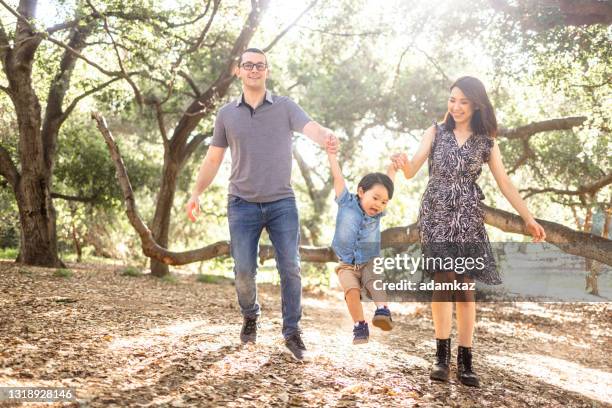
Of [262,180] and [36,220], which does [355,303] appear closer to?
[262,180]

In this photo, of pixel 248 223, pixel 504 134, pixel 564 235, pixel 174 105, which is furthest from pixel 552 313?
pixel 248 223

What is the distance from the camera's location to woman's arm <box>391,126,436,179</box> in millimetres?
4238

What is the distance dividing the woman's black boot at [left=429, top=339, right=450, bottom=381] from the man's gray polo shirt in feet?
5.33

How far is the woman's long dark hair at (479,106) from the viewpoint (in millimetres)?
4297

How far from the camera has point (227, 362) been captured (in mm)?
4617

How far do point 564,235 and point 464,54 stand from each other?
4.76 meters

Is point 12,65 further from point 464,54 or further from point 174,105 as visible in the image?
point 464,54

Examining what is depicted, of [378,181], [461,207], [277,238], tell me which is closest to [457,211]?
[461,207]

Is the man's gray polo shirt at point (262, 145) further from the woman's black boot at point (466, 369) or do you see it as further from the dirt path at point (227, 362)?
the woman's black boot at point (466, 369)

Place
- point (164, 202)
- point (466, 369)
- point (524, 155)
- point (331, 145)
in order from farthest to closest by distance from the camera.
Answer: point (164, 202)
point (524, 155)
point (466, 369)
point (331, 145)

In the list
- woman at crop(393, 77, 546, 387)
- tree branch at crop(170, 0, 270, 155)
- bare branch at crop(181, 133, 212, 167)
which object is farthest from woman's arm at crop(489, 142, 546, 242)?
bare branch at crop(181, 133, 212, 167)

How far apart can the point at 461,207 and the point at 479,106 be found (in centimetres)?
75

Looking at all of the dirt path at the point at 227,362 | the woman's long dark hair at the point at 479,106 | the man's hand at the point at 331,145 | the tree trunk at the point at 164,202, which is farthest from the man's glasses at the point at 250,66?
the tree trunk at the point at 164,202

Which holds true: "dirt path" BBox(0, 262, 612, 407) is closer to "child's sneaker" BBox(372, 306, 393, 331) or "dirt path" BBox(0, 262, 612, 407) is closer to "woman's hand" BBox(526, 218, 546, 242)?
"child's sneaker" BBox(372, 306, 393, 331)
